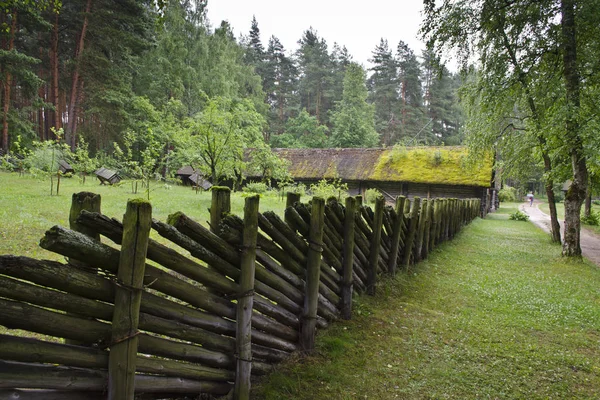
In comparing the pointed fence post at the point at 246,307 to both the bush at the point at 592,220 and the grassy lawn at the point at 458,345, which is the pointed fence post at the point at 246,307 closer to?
the grassy lawn at the point at 458,345

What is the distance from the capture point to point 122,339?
6.06 ft

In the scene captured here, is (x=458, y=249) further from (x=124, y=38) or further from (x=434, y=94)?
(x=434, y=94)

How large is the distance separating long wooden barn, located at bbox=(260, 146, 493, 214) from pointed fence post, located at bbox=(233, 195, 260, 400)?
69.4ft

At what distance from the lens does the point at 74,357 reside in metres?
1.76

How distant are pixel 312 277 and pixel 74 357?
2.18m

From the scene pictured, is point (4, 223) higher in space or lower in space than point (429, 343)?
higher

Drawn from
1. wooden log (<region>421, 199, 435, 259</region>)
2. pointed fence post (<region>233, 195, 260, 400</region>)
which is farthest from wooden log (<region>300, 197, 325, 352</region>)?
wooden log (<region>421, 199, 435, 259</region>)

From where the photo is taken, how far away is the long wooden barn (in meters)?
23.5

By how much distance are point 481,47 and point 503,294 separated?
7.29m

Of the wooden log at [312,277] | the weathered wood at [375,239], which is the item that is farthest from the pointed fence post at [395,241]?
the wooden log at [312,277]

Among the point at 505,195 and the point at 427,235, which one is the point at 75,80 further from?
the point at 505,195

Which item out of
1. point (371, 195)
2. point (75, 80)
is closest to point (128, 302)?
point (371, 195)

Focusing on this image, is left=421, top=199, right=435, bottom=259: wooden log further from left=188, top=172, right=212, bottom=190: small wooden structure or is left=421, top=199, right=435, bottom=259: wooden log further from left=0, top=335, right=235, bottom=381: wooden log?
left=188, top=172, right=212, bottom=190: small wooden structure

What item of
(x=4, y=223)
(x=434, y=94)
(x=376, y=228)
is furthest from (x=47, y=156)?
(x=434, y=94)
